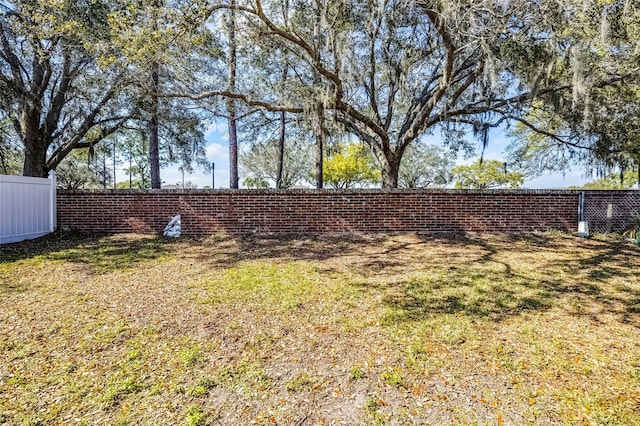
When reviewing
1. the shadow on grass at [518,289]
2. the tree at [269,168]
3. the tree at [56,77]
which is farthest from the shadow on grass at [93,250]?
the tree at [269,168]

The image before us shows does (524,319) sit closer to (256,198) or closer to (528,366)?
(528,366)

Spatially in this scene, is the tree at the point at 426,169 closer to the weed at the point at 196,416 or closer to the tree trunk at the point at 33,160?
the tree trunk at the point at 33,160

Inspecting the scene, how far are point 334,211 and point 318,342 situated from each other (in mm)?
4567

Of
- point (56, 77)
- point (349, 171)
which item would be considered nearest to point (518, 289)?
point (56, 77)

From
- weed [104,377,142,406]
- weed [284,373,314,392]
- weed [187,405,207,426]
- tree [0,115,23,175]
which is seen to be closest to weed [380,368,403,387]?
weed [284,373,314,392]

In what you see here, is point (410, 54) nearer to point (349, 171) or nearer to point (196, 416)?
point (196, 416)

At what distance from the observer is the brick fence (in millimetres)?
6863

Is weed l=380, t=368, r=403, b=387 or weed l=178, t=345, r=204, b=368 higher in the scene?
weed l=178, t=345, r=204, b=368

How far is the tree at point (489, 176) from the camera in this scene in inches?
859

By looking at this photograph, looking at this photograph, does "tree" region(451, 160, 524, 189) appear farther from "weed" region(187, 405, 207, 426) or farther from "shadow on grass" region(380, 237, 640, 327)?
"weed" region(187, 405, 207, 426)

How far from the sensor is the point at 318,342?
8.50 feet

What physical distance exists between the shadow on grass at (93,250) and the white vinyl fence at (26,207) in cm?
20

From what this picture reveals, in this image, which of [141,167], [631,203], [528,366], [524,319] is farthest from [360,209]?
[141,167]

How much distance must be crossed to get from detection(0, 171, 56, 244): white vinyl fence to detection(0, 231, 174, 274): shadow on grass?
8.1 inches
